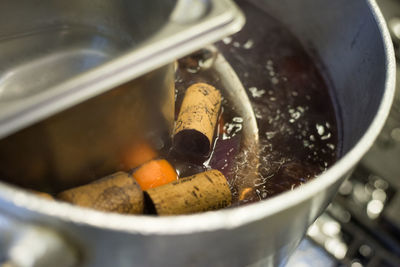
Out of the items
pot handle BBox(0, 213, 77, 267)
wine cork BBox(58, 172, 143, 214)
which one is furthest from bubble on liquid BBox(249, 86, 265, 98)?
pot handle BBox(0, 213, 77, 267)

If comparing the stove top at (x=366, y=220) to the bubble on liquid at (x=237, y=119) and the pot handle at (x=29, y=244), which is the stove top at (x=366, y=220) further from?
the pot handle at (x=29, y=244)

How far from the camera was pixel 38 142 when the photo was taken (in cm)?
56

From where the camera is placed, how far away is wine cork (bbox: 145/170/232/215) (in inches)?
23.1

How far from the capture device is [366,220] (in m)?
1.15

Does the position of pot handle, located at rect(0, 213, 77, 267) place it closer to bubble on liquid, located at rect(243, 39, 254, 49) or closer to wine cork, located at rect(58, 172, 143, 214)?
wine cork, located at rect(58, 172, 143, 214)

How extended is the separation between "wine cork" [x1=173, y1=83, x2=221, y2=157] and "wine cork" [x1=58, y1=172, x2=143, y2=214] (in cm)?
15

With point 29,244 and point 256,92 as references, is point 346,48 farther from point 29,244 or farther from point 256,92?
point 29,244

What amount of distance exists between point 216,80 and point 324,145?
0.23 m

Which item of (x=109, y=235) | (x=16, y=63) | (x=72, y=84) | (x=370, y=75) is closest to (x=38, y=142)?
(x=72, y=84)

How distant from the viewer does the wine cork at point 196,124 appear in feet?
2.32

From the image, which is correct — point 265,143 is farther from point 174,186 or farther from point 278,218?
point 278,218

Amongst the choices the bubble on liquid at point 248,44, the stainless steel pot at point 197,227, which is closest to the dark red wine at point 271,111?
the bubble on liquid at point 248,44

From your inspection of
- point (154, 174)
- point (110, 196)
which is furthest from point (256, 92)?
point (110, 196)

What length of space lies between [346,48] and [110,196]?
0.54m
